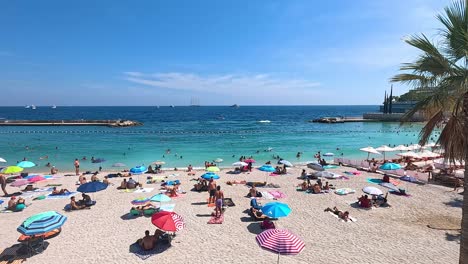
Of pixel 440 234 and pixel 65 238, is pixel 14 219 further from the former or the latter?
pixel 440 234

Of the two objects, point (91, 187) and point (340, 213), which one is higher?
point (91, 187)

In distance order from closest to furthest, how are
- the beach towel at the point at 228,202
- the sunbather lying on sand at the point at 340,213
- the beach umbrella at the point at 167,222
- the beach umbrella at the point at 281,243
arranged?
the beach umbrella at the point at 281,243, the beach umbrella at the point at 167,222, the sunbather lying on sand at the point at 340,213, the beach towel at the point at 228,202

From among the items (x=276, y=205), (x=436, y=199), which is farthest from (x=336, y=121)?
(x=276, y=205)

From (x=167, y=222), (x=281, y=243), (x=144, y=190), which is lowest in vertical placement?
(x=144, y=190)

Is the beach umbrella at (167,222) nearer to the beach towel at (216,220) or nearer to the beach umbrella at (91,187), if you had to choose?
the beach towel at (216,220)

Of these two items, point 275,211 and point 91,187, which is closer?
point 275,211

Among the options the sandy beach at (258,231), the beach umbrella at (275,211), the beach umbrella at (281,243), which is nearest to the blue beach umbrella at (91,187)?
the sandy beach at (258,231)

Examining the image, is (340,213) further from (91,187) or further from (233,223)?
(91,187)

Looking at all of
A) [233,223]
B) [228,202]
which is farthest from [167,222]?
[228,202]

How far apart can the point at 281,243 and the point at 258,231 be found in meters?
3.80

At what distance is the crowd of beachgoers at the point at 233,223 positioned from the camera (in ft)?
31.5

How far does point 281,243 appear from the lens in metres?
7.92

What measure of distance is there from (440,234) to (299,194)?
7238mm

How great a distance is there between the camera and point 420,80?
5762 millimetres
